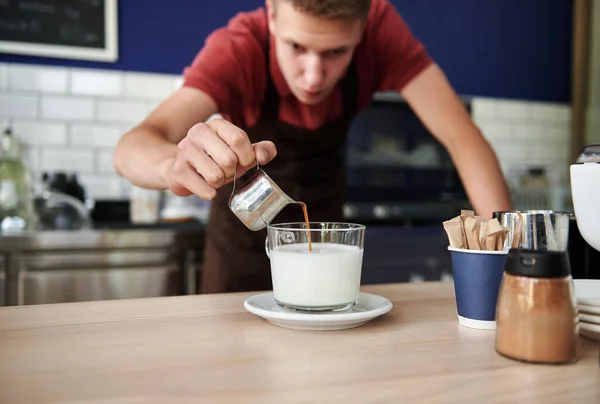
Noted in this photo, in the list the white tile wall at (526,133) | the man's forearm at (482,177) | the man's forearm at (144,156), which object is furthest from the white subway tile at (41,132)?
the white tile wall at (526,133)

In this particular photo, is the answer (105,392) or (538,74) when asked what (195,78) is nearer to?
(105,392)

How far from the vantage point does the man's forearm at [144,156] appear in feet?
3.89

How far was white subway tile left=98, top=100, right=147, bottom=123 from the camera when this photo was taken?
2965 mm

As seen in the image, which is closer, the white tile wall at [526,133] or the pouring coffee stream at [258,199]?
the pouring coffee stream at [258,199]

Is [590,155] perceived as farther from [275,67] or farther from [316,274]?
[275,67]

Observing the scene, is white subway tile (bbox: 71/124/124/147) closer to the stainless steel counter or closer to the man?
the stainless steel counter

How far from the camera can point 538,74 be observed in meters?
3.96

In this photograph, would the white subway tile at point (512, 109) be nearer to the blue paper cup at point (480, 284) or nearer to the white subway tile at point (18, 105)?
the white subway tile at point (18, 105)

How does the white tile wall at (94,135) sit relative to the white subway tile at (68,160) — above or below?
above

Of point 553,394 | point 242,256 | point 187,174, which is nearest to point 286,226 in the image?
point 187,174

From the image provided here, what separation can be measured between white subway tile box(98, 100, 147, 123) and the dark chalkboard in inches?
9.0

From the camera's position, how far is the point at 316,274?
0.82 meters

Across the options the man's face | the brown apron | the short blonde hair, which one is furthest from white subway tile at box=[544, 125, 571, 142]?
the short blonde hair

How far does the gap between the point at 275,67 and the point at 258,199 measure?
92 cm
